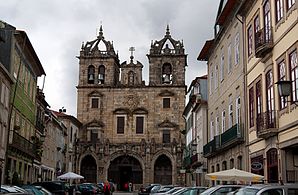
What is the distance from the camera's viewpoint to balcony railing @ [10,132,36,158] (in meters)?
35.6

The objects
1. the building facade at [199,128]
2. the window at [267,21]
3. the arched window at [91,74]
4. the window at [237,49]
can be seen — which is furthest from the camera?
the arched window at [91,74]

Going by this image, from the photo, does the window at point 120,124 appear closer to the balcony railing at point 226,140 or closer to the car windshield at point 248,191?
the balcony railing at point 226,140

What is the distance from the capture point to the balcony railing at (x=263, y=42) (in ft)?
69.6

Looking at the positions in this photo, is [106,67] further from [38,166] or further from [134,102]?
[38,166]

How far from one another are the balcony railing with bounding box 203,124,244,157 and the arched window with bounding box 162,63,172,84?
35.6 meters

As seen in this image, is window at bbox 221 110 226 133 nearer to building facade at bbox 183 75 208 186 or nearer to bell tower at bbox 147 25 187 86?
building facade at bbox 183 75 208 186

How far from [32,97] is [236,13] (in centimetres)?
2218

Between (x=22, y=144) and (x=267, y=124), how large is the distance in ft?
71.5

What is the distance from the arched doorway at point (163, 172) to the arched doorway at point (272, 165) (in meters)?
46.4

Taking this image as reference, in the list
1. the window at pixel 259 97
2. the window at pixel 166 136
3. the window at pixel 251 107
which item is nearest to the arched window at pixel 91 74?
the window at pixel 166 136

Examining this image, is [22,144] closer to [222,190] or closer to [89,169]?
[222,190]

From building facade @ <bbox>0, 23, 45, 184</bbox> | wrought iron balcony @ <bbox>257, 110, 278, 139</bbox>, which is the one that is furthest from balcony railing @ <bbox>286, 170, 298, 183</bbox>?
building facade @ <bbox>0, 23, 45, 184</bbox>

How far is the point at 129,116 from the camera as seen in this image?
71688mm

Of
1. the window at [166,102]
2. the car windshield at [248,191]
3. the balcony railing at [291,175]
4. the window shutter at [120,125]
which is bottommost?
the car windshield at [248,191]
